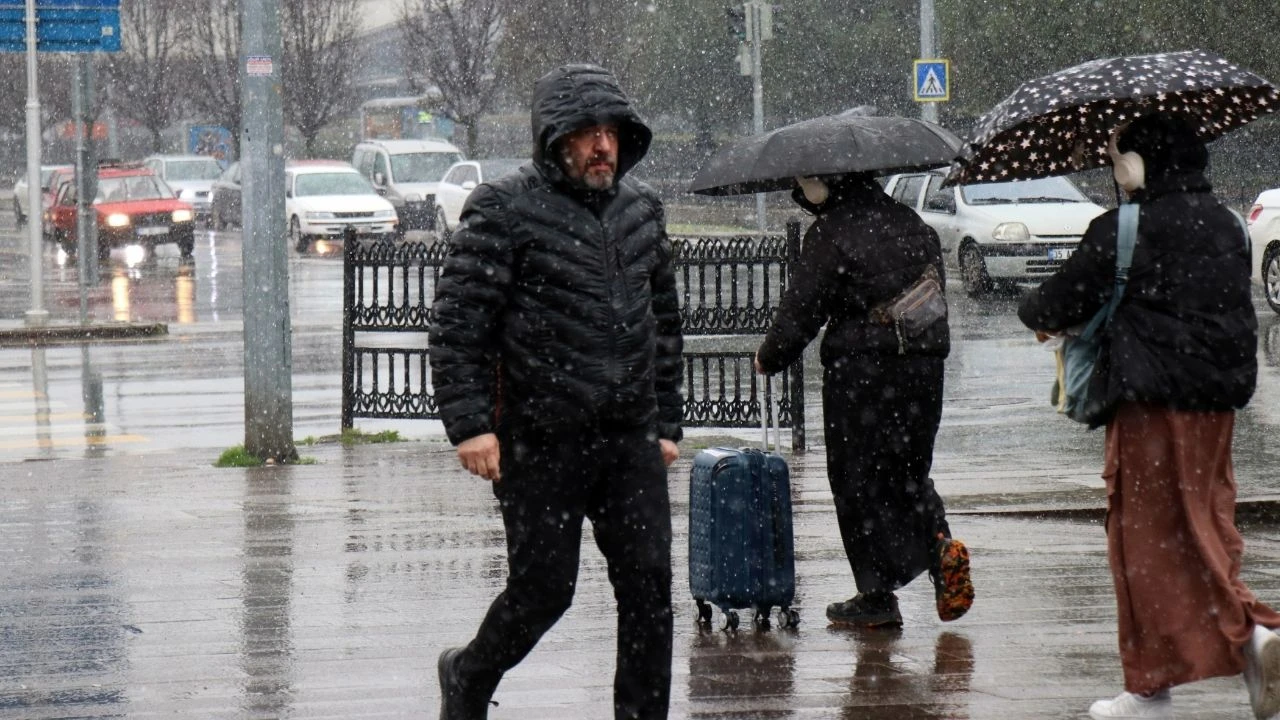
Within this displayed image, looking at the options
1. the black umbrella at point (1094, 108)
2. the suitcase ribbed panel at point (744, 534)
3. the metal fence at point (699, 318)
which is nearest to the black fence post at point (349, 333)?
the metal fence at point (699, 318)

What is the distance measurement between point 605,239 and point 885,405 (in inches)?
80.9

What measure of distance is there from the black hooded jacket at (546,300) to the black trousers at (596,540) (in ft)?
0.27

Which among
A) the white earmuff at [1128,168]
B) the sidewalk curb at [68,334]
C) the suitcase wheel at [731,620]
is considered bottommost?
the sidewalk curb at [68,334]

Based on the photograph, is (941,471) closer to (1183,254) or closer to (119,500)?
(119,500)

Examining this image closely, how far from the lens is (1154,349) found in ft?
17.7

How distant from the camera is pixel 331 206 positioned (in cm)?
3828

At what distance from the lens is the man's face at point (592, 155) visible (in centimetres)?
503

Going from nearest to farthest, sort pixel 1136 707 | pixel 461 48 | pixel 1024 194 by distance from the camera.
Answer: pixel 1136 707
pixel 1024 194
pixel 461 48

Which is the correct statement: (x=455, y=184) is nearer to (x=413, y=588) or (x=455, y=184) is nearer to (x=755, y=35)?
(x=755, y=35)

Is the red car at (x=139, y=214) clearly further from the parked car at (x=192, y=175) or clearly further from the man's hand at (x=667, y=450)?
the man's hand at (x=667, y=450)

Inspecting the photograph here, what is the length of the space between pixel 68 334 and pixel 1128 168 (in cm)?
1757

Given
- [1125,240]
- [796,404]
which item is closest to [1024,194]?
[796,404]

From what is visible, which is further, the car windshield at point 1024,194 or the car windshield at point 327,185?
the car windshield at point 327,185

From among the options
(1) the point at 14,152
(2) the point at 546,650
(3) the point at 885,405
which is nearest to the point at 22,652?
(2) the point at 546,650
